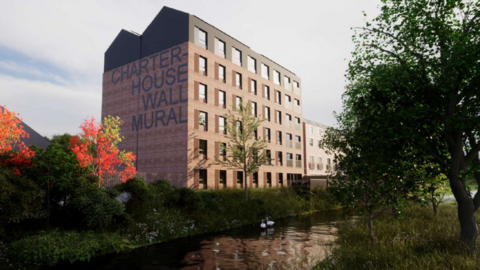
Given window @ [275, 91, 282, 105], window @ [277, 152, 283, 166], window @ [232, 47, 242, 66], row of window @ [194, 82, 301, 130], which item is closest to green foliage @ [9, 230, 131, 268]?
row of window @ [194, 82, 301, 130]

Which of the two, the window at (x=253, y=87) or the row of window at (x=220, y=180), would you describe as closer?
the row of window at (x=220, y=180)

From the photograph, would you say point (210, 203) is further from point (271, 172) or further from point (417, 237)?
point (271, 172)

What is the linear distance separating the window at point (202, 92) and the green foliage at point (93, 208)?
19249 mm

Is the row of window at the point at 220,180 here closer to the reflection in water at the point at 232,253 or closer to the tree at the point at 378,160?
the reflection in water at the point at 232,253

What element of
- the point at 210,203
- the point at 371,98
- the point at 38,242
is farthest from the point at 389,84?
the point at 210,203

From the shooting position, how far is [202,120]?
3353 centimetres

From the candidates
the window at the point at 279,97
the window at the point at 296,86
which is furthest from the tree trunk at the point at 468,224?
the window at the point at 296,86

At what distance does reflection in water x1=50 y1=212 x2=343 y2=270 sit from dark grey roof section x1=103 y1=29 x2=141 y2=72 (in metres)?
26.4

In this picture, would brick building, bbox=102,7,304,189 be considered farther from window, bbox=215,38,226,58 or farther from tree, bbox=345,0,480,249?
tree, bbox=345,0,480,249

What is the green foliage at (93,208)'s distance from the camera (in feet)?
47.9

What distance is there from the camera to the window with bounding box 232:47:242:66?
38219 mm

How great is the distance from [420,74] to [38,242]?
596 inches

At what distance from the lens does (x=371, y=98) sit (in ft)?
37.8

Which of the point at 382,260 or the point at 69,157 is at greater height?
the point at 69,157
